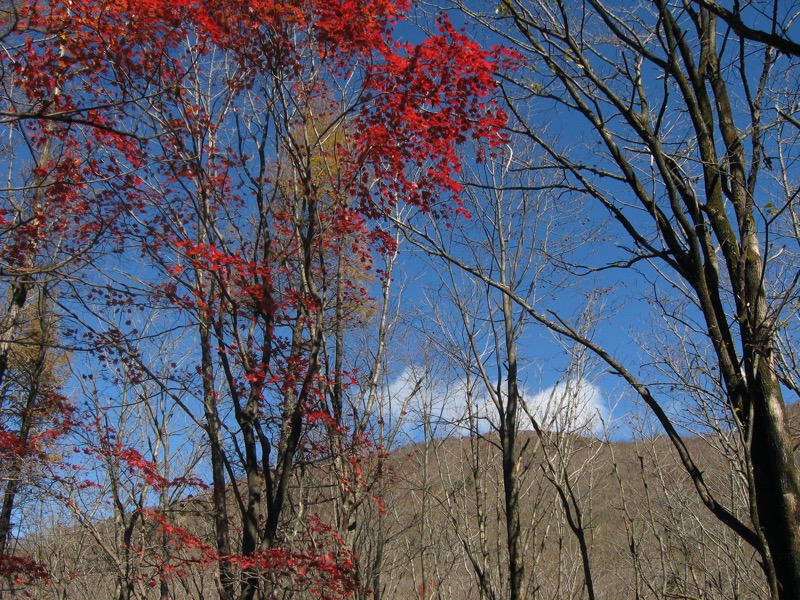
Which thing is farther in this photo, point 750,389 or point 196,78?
point 196,78

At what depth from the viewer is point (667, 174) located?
2.86 metres

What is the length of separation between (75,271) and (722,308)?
6.17m

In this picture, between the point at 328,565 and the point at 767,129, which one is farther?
the point at 328,565

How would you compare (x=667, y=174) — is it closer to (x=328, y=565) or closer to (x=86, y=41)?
(x=328, y=565)

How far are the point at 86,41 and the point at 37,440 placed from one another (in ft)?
19.8

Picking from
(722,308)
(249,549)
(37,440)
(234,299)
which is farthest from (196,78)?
(37,440)

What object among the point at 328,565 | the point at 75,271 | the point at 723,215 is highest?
the point at 75,271

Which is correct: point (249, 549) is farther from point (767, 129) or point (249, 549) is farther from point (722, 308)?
point (767, 129)

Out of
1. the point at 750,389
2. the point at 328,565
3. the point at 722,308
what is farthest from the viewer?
the point at 328,565

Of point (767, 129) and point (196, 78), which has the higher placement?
point (196, 78)

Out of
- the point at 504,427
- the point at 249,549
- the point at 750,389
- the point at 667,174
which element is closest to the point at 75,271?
the point at 249,549

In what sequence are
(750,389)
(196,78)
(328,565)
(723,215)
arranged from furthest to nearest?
(196,78), (328,565), (723,215), (750,389)

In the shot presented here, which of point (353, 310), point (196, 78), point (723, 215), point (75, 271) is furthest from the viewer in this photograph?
point (353, 310)

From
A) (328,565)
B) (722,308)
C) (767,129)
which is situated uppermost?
(767,129)
